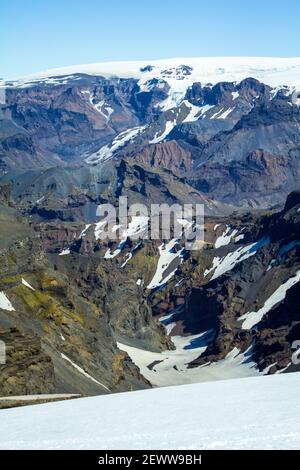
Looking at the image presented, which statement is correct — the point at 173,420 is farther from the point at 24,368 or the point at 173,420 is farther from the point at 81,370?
the point at 81,370

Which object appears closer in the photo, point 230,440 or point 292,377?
point 230,440

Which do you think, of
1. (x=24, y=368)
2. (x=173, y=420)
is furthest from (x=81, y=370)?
(x=173, y=420)

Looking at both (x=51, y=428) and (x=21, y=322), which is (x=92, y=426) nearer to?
(x=51, y=428)

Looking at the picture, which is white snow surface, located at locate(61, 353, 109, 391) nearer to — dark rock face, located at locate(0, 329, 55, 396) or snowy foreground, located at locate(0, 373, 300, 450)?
dark rock face, located at locate(0, 329, 55, 396)

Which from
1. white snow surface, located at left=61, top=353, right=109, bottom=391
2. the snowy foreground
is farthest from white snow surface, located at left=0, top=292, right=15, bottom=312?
the snowy foreground
